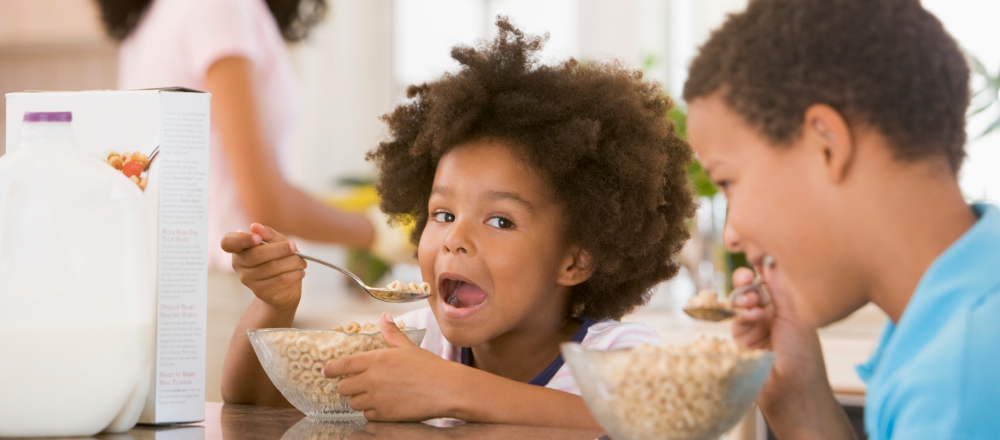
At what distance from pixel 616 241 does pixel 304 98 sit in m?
2.40

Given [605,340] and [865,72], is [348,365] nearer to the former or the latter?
[605,340]

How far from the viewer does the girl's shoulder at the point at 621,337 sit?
39.3 inches

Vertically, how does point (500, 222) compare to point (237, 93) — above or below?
below

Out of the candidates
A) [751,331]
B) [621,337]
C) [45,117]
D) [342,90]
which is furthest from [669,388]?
[342,90]

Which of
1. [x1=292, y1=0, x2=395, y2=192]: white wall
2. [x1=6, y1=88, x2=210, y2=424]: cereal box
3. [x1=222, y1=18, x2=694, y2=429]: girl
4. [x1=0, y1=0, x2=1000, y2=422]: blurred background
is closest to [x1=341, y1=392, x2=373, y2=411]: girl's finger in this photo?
[x1=6, y1=88, x2=210, y2=424]: cereal box

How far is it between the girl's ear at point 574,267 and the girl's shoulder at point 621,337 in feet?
0.28

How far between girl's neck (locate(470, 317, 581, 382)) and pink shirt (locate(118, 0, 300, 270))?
1.88 ft

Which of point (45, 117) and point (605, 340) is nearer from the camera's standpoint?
point (45, 117)

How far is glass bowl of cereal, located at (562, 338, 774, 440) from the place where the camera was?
1.93 ft

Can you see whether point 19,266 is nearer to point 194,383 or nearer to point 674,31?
point 194,383

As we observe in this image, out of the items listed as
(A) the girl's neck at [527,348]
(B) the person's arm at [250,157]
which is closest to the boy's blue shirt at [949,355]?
(A) the girl's neck at [527,348]

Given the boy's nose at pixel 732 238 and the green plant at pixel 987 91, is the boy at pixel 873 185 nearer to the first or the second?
the boy's nose at pixel 732 238

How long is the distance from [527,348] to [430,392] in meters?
0.37

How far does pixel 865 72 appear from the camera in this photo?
617 millimetres
